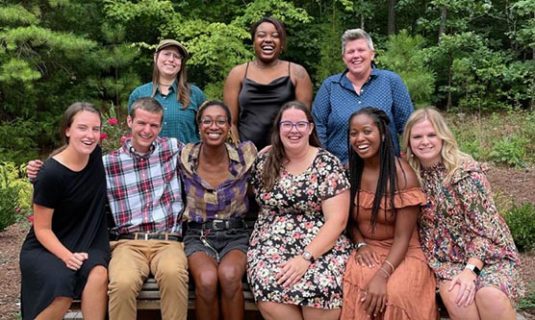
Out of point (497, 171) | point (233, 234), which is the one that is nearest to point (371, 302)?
point (233, 234)

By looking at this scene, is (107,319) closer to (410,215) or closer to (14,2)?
(410,215)

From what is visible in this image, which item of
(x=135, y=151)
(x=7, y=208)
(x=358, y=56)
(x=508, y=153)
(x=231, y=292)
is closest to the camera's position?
(x=231, y=292)

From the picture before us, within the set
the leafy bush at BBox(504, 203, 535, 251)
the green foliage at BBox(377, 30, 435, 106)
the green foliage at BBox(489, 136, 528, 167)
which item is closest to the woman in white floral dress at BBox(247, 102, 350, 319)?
the leafy bush at BBox(504, 203, 535, 251)

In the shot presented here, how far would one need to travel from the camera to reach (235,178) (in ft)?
13.0

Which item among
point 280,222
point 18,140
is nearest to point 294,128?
point 280,222

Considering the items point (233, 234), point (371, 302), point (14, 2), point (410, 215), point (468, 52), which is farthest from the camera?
point (468, 52)

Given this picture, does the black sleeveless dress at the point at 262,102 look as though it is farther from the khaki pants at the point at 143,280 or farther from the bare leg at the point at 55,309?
the bare leg at the point at 55,309

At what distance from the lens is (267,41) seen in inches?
176

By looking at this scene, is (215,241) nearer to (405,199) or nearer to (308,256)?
(308,256)

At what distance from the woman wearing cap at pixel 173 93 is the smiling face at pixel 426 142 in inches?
68.5

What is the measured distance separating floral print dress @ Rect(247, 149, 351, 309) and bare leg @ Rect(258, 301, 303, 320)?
0.10ft

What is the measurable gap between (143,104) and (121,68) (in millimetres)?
9891

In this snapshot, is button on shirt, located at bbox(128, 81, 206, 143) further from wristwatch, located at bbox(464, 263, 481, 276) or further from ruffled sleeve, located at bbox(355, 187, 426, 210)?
wristwatch, located at bbox(464, 263, 481, 276)

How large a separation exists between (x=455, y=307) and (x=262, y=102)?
1956 millimetres
